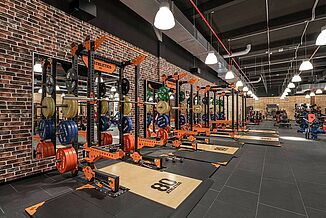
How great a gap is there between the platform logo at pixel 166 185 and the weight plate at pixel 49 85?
2894 millimetres

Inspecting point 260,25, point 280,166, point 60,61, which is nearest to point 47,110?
point 60,61

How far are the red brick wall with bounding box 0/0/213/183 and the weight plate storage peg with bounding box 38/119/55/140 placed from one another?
0.20 m

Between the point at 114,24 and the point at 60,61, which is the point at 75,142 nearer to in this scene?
the point at 60,61

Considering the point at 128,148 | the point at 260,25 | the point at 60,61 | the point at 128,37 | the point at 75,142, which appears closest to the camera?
the point at 75,142

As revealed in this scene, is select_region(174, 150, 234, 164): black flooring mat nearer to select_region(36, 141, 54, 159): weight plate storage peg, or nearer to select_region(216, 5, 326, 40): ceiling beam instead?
select_region(36, 141, 54, 159): weight plate storage peg

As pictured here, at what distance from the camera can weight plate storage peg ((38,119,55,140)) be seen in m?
3.28

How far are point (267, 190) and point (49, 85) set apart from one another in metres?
4.64

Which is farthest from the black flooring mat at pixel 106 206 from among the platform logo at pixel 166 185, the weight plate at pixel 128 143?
the weight plate at pixel 128 143

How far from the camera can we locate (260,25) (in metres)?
6.61

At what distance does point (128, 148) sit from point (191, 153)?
200cm

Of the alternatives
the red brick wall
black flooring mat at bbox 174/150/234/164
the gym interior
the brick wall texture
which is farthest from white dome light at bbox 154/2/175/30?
the brick wall texture

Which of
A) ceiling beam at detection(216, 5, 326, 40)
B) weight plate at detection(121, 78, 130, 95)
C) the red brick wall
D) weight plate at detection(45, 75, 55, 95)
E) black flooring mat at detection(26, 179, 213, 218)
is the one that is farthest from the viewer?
ceiling beam at detection(216, 5, 326, 40)

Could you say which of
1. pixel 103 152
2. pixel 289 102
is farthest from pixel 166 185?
pixel 289 102

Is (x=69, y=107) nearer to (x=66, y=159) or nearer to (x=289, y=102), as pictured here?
(x=66, y=159)
